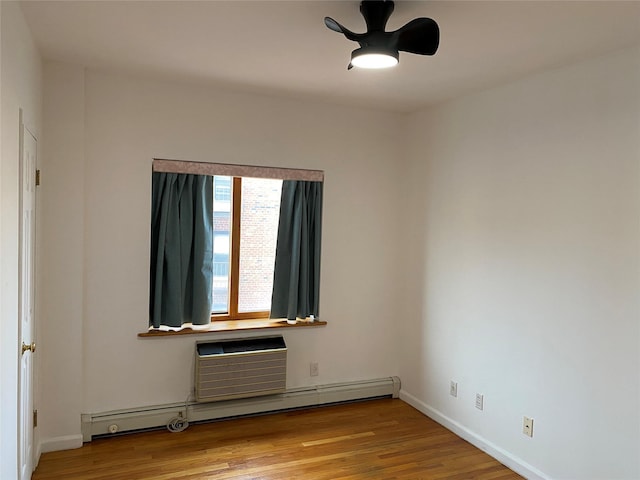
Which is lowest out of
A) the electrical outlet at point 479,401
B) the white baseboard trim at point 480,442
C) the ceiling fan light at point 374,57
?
the white baseboard trim at point 480,442

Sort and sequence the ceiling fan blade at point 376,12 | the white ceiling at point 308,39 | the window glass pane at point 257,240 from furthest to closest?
the window glass pane at point 257,240
the white ceiling at point 308,39
the ceiling fan blade at point 376,12

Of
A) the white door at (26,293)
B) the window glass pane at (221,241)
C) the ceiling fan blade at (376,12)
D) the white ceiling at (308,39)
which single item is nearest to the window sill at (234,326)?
the window glass pane at (221,241)

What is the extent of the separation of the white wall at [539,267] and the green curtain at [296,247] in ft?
2.91

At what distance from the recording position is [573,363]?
2.88m

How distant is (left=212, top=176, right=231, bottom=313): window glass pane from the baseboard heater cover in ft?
2.50

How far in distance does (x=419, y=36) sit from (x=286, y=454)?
105 inches

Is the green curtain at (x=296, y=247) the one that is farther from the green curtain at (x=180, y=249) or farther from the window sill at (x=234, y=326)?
the green curtain at (x=180, y=249)

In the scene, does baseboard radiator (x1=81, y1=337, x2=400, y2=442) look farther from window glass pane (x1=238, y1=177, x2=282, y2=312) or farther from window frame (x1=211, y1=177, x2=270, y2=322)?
window glass pane (x1=238, y1=177, x2=282, y2=312)

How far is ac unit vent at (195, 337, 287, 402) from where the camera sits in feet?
12.1

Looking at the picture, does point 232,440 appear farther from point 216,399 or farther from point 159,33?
point 159,33

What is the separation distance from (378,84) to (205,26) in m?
1.38

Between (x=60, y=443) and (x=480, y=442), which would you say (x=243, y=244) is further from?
(x=480, y=442)

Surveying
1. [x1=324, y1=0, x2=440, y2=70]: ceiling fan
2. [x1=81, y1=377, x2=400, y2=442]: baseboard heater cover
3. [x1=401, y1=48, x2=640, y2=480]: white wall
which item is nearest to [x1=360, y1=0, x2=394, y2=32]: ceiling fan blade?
[x1=324, y1=0, x2=440, y2=70]: ceiling fan

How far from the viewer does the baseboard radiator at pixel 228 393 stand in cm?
354
